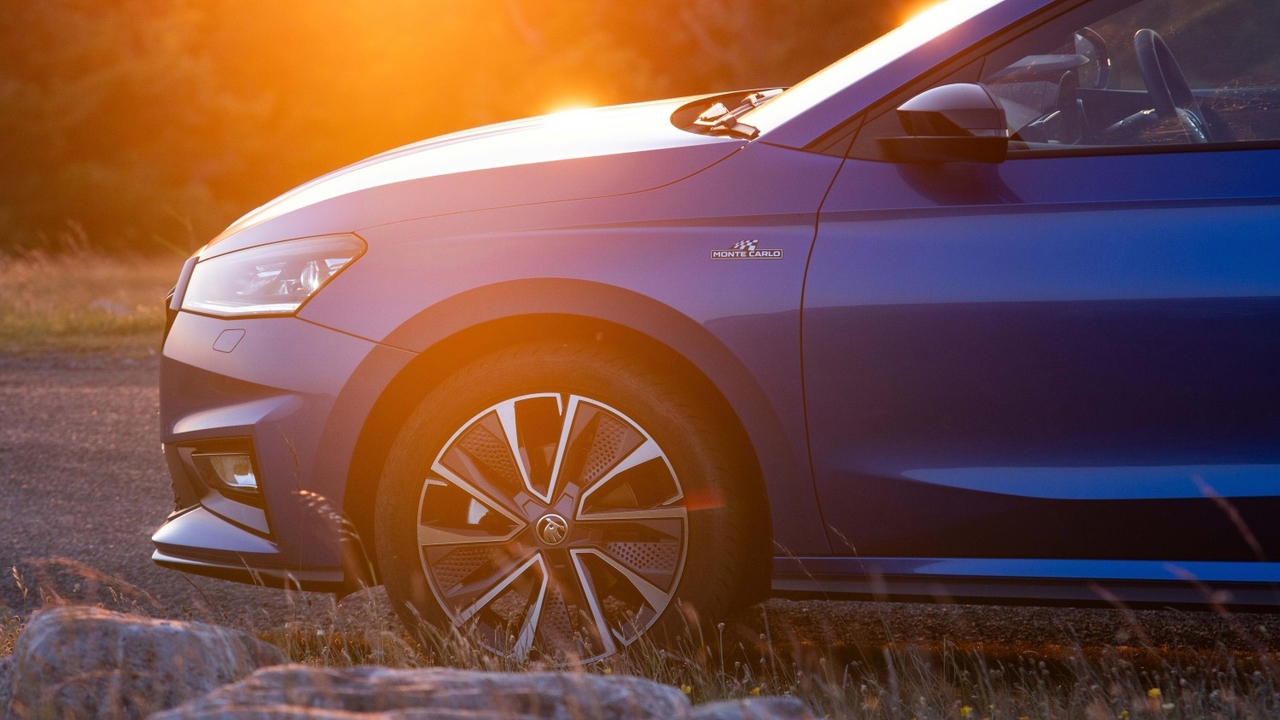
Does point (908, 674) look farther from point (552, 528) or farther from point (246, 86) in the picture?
point (246, 86)

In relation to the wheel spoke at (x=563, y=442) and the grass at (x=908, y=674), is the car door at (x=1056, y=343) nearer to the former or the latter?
the grass at (x=908, y=674)

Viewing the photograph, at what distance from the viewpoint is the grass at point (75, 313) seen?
33.1 feet

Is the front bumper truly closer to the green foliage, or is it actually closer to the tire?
the tire

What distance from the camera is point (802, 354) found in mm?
3045

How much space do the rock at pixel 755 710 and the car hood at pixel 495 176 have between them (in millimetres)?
1440

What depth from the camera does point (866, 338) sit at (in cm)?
302

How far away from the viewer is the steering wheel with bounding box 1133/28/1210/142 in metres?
3.20

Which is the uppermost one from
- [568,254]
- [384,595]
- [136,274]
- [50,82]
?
[50,82]

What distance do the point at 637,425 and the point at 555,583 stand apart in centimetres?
45

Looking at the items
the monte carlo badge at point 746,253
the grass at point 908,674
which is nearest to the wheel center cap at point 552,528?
the grass at point 908,674

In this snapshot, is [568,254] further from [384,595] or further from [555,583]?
[384,595]

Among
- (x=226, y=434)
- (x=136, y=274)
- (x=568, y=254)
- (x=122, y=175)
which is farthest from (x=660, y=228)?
(x=122, y=175)

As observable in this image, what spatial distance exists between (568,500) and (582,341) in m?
0.40

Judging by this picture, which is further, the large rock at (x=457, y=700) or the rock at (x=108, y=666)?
the rock at (x=108, y=666)
